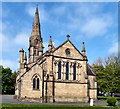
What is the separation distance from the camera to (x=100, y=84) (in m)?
63.9

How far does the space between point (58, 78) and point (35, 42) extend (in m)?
24.3

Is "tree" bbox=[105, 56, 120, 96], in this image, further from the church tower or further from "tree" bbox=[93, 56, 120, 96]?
the church tower

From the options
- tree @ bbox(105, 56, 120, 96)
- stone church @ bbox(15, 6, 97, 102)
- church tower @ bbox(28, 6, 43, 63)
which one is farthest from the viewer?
church tower @ bbox(28, 6, 43, 63)

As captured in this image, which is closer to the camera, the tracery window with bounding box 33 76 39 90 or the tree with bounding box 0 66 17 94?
the tracery window with bounding box 33 76 39 90

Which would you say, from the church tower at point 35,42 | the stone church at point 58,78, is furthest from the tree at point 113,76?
the church tower at point 35,42

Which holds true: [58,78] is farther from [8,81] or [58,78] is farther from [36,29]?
[8,81]

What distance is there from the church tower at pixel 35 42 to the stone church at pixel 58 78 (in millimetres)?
16449

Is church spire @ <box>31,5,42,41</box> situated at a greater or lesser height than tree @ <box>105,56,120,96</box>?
greater

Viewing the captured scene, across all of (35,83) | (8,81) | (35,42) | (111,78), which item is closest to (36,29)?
(35,42)

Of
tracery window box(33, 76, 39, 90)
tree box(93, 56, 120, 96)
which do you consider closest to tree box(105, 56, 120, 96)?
tree box(93, 56, 120, 96)

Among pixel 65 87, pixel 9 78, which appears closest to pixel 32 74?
pixel 65 87

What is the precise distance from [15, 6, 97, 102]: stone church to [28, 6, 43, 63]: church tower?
16.4 metres

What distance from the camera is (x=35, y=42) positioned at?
214 ft

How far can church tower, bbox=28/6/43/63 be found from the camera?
6500cm
